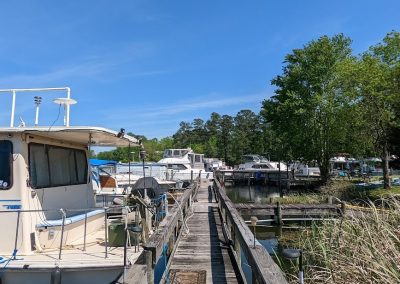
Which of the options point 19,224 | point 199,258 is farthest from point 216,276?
point 19,224

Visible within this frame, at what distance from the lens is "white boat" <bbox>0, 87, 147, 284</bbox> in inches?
268

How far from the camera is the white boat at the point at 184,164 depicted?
39.0m

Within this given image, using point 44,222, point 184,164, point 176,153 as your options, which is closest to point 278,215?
point 44,222

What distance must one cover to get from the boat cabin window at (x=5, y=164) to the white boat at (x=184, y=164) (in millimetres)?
29560

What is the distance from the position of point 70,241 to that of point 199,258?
269 cm

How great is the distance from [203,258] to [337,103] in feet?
100

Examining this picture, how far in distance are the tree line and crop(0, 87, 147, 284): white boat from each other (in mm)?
23338

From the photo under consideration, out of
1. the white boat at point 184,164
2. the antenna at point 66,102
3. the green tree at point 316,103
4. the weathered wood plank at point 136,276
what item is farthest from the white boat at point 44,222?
the green tree at point 316,103

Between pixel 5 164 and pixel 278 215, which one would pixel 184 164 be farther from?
pixel 5 164

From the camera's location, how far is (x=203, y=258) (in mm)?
8812

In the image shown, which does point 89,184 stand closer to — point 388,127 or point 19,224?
point 19,224

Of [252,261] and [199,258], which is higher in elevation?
[252,261]

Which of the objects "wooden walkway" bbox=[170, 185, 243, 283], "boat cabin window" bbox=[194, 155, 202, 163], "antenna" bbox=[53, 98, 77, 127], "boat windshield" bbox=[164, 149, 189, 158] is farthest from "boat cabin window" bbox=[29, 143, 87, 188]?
"boat cabin window" bbox=[194, 155, 202, 163]

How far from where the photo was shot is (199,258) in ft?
29.0
